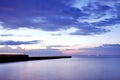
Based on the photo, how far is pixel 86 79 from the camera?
28.5 metres

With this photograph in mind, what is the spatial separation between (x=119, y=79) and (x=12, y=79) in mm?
13474

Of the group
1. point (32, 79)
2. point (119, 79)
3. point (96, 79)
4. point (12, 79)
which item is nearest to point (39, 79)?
point (32, 79)

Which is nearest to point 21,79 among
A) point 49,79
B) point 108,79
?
point 49,79

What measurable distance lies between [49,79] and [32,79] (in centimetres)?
210

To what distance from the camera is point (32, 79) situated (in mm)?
25828

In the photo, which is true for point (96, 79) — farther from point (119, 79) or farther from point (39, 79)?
point (39, 79)

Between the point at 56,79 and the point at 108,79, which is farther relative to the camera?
the point at 108,79

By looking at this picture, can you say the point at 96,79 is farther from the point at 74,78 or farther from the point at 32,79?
the point at 32,79

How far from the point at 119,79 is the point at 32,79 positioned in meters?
11.2

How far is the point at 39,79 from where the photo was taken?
2623 cm

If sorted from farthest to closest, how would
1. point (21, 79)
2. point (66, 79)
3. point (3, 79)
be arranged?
point (66, 79), point (21, 79), point (3, 79)

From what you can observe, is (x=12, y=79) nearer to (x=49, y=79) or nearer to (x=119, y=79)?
(x=49, y=79)

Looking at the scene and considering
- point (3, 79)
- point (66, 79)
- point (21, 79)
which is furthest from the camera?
point (66, 79)

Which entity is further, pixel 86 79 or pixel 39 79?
pixel 86 79
